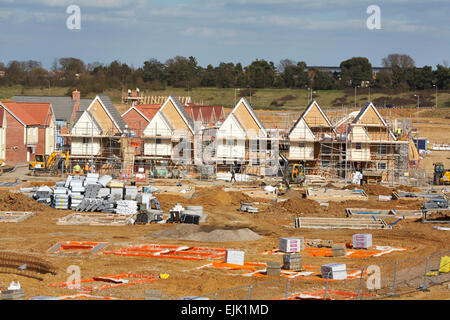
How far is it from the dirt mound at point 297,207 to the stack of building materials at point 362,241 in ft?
33.1

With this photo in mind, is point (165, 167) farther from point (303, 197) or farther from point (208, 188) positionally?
point (303, 197)

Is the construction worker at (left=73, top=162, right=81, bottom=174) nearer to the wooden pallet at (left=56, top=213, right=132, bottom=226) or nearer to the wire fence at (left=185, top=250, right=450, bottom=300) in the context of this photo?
the wooden pallet at (left=56, top=213, right=132, bottom=226)

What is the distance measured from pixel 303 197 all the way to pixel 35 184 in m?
19.1

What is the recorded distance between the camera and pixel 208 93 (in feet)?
365

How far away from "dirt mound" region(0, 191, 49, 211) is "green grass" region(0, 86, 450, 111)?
6404 cm

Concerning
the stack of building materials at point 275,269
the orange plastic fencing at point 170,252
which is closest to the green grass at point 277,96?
the orange plastic fencing at point 170,252

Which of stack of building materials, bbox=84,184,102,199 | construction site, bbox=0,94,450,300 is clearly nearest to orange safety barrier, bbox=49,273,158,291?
construction site, bbox=0,94,450,300

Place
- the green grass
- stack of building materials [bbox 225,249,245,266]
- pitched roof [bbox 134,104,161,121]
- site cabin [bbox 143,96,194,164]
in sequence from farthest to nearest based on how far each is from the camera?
the green grass < pitched roof [bbox 134,104,161,121] < site cabin [bbox 143,96,194,164] < stack of building materials [bbox 225,249,245,266]

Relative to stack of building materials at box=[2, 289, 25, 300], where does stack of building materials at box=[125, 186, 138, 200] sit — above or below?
above

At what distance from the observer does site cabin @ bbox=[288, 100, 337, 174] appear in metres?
54.6

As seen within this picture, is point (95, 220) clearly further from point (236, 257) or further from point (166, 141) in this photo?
point (166, 141)

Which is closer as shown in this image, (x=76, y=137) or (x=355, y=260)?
(x=355, y=260)
